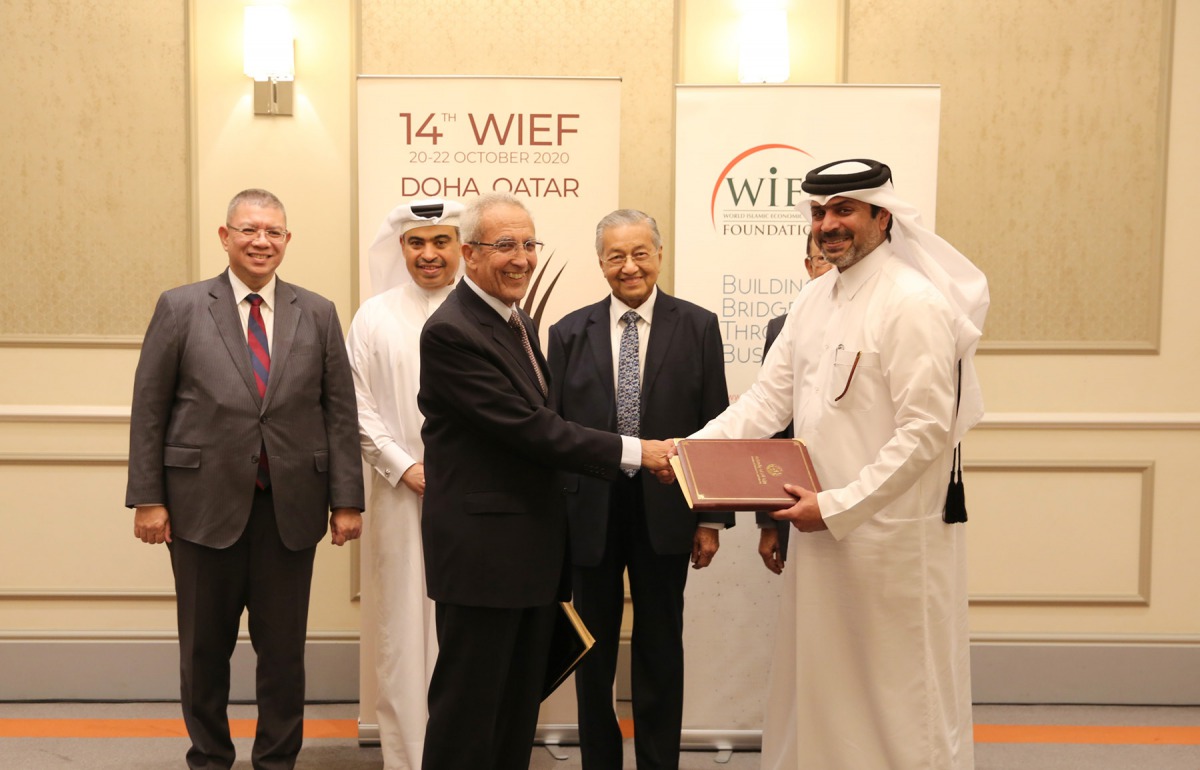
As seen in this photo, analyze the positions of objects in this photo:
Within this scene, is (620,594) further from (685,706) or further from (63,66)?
(63,66)

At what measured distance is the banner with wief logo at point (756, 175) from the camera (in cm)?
374

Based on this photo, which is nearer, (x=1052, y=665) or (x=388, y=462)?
(x=388, y=462)

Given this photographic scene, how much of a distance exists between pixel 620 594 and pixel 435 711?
2.93 ft

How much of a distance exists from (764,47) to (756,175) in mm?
624

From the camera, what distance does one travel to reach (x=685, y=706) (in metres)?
3.78

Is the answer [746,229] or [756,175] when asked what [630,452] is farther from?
[756,175]

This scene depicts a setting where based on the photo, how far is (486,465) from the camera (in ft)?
8.49

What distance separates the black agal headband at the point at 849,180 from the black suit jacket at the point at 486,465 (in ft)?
3.02

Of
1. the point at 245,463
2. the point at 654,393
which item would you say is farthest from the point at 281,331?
the point at 654,393

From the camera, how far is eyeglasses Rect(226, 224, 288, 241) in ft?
10.6

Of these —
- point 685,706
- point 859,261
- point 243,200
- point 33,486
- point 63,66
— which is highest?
point 63,66

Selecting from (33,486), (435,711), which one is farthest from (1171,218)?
(33,486)

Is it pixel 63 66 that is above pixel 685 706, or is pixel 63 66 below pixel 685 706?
above

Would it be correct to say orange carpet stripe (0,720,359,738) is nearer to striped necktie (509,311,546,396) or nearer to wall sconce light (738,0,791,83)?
striped necktie (509,311,546,396)
